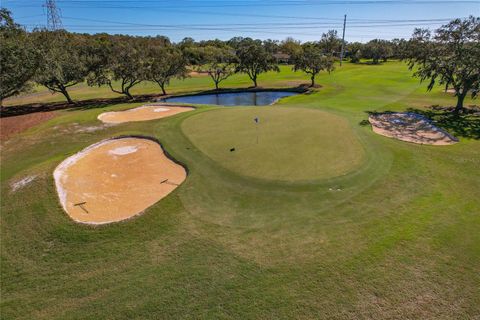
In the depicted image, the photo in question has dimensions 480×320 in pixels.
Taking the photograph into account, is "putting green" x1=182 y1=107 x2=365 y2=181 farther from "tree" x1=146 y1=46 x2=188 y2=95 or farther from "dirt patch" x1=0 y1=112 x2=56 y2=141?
"tree" x1=146 y1=46 x2=188 y2=95

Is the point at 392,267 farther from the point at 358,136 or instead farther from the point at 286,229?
the point at 358,136

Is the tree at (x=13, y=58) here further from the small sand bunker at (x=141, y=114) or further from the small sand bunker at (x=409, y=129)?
the small sand bunker at (x=409, y=129)

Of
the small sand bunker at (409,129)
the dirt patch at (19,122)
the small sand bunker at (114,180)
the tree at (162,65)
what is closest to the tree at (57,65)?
the dirt patch at (19,122)

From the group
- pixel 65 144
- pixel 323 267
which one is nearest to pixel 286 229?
pixel 323 267

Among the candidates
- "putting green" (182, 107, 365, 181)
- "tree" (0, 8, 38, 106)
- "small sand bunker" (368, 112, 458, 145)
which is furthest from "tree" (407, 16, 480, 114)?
"tree" (0, 8, 38, 106)

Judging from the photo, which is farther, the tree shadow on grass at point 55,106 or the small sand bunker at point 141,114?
the tree shadow on grass at point 55,106

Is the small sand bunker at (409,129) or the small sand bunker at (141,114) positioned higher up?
the small sand bunker at (141,114)
